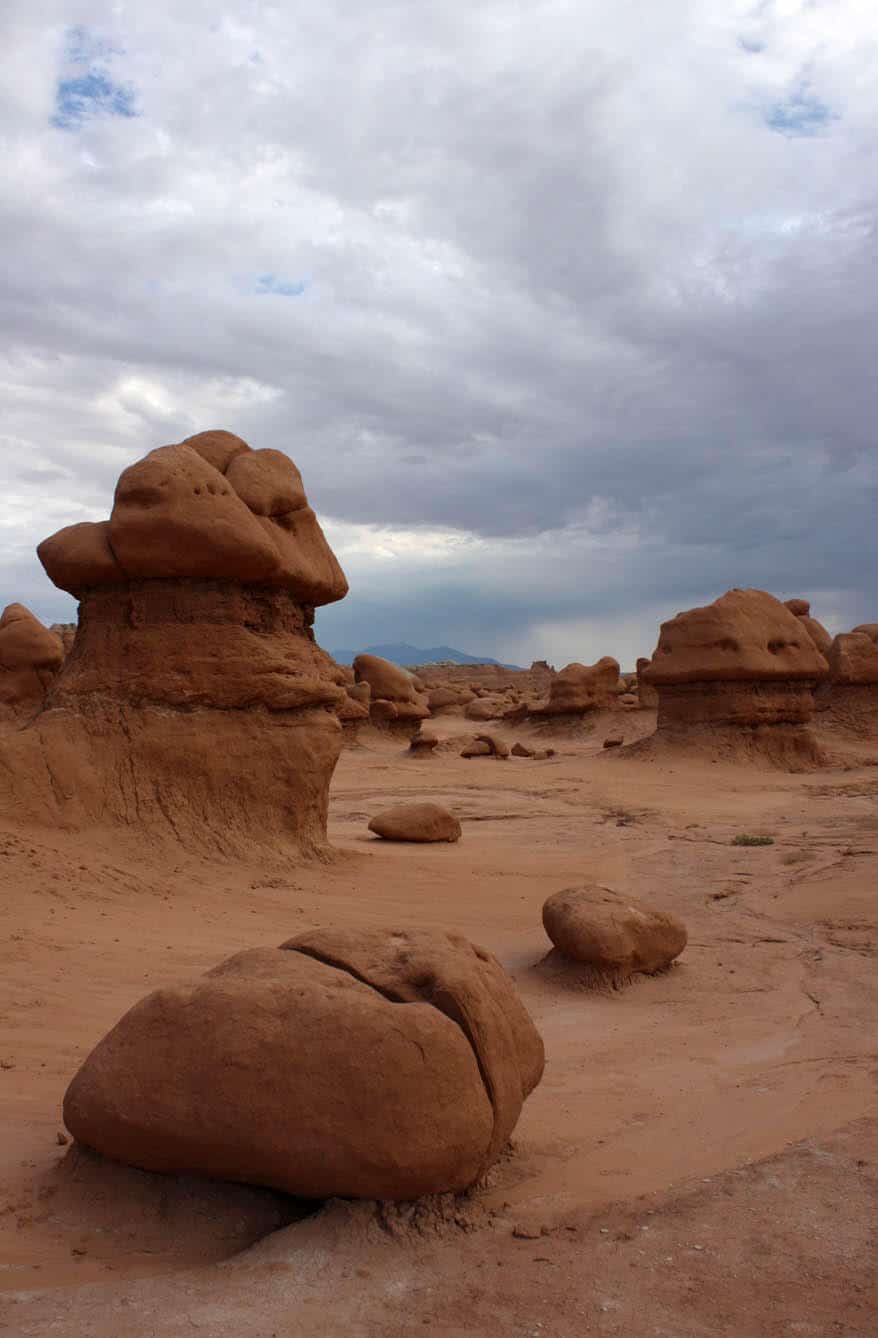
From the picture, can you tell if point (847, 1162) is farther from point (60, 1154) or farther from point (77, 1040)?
point (77, 1040)

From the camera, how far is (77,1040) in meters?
4.17

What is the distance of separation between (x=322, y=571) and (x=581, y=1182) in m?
6.52

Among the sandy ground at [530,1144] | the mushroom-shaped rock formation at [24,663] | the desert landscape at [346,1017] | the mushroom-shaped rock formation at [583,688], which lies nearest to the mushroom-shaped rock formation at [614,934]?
the desert landscape at [346,1017]

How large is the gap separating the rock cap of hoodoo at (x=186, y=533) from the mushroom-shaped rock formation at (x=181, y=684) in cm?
1

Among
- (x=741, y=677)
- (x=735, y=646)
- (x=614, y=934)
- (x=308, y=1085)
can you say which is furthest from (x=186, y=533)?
(x=741, y=677)

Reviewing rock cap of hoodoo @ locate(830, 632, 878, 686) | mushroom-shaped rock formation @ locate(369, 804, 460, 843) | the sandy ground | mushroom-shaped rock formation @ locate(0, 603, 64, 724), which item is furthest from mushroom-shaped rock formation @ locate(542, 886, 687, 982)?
rock cap of hoodoo @ locate(830, 632, 878, 686)

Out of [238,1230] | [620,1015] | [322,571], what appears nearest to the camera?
[238,1230]

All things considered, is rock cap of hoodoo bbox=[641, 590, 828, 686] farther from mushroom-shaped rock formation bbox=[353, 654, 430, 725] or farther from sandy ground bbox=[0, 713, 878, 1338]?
sandy ground bbox=[0, 713, 878, 1338]

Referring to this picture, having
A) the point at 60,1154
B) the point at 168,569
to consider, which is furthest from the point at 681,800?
the point at 60,1154

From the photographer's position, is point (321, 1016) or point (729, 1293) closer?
point (729, 1293)

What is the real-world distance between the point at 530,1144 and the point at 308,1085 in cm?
91

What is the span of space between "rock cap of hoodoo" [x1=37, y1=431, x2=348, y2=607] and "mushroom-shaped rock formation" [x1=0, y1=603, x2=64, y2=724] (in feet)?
22.5

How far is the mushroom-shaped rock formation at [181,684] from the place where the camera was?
24.4ft

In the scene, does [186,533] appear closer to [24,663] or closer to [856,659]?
[24,663]
